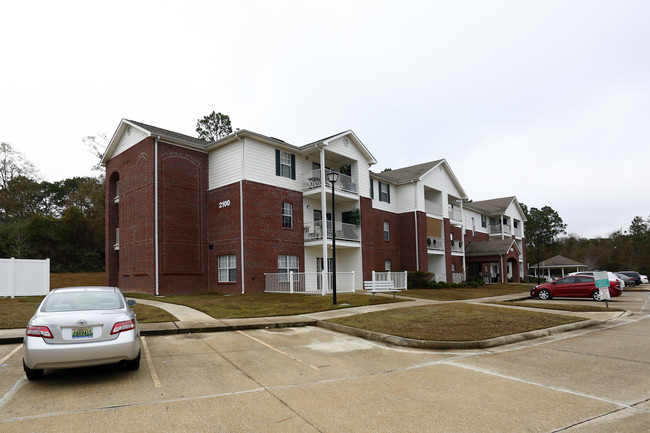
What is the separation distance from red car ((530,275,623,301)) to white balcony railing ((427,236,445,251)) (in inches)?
407

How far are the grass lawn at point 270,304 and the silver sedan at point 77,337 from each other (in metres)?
7.04

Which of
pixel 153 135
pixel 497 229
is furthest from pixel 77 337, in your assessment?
pixel 497 229

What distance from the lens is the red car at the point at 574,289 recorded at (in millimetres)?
23531

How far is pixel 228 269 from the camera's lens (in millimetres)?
24172

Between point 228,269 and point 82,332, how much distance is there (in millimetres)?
17724

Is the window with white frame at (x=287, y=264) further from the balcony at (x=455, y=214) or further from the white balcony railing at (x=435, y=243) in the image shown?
the balcony at (x=455, y=214)

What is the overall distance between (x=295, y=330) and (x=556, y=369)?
7015 millimetres

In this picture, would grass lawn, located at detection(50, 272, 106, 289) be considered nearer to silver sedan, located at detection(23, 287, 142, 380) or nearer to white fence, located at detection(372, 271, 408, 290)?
white fence, located at detection(372, 271, 408, 290)

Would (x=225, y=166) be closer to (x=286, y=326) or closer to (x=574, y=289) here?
(x=286, y=326)

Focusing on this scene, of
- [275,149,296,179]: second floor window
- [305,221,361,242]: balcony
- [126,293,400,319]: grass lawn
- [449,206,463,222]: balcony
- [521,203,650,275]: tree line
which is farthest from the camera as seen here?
[521,203,650,275]: tree line

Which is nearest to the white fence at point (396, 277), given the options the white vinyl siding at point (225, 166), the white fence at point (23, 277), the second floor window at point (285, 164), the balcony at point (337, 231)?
the balcony at point (337, 231)

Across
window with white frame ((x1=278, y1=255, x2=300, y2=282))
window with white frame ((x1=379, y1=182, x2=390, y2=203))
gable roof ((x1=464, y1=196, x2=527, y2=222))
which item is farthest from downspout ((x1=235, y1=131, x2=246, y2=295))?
gable roof ((x1=464, y1=196, x2=527, y2=222))

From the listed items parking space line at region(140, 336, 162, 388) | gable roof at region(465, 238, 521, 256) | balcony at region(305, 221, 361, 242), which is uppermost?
balcony at region(305, 221, 361, 242)

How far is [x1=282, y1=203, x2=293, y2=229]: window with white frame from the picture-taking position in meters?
25.4
